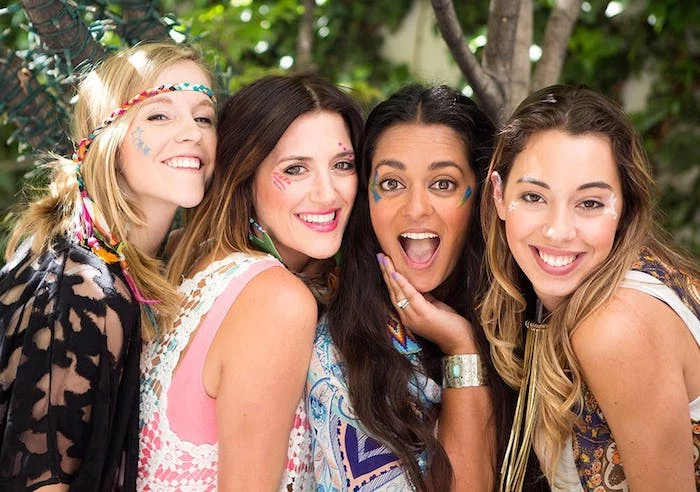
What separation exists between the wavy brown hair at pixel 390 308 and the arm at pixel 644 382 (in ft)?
1.65

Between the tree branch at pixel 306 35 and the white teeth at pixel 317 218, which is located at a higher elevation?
the tree branch at pixel 306 35

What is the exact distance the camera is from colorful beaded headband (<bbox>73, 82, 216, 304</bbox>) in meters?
2.34

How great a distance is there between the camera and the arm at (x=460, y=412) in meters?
2.54

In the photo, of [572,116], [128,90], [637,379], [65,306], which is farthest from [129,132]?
[637,379]

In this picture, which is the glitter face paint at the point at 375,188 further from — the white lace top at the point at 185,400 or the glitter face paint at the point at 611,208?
the glitter face paint at the point at 611,208

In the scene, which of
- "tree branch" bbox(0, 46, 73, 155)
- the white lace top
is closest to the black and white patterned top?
the white lace top

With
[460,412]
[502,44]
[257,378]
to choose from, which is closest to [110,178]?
[257,378]

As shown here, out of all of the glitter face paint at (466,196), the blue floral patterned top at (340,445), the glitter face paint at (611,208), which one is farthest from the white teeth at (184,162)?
the glitter face paint at (611,208)

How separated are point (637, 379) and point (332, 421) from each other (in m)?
0.87

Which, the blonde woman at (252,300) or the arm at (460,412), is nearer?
the blonde woman at (252,300)

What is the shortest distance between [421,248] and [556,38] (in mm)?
918

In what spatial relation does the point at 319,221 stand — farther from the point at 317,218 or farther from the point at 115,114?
the point at 115,114

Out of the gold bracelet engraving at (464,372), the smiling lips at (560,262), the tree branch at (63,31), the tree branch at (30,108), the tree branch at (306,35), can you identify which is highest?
the tree branch at (306,35)

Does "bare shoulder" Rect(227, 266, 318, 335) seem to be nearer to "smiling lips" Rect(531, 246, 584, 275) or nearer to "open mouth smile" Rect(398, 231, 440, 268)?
"open mouth smile" Rect(398, 231, 440, 268)
